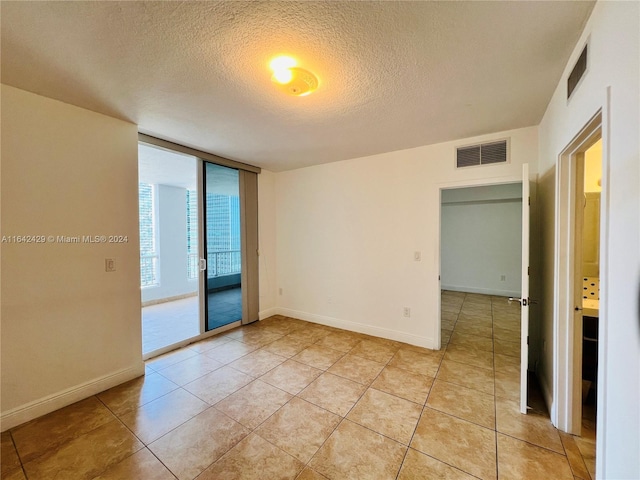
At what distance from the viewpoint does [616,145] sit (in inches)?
39.1

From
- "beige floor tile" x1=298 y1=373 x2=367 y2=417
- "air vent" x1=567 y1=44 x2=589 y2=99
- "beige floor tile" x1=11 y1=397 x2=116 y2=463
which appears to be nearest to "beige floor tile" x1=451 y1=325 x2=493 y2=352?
"beige floor tile" x1=298 y1=373 x2=367 y2=417

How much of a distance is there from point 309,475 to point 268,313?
9.93ft

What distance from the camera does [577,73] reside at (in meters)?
1.42

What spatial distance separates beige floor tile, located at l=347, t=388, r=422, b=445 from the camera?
1.80m

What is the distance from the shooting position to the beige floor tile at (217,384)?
223 cm

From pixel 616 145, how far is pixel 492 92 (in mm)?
1209

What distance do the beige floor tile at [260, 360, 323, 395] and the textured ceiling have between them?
8.29 ft

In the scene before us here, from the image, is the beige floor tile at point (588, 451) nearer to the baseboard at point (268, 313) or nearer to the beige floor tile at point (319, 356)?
the beige floor tile at point (319, 356)

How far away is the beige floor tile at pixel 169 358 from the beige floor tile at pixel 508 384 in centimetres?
326

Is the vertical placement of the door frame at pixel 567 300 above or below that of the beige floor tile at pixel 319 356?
above

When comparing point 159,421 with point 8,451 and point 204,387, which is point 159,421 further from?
point 8,451

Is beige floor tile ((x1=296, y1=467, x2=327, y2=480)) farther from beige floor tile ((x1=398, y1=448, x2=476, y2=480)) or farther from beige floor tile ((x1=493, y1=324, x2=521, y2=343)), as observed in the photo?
beige floor tile ((x1=493, y1=324, x2=521, y2=343))

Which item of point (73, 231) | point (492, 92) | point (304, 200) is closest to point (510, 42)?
point (492, 92)

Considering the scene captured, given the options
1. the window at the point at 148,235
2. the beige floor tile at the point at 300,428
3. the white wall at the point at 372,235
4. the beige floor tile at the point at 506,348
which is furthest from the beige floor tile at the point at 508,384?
the window at the point at 148,235
